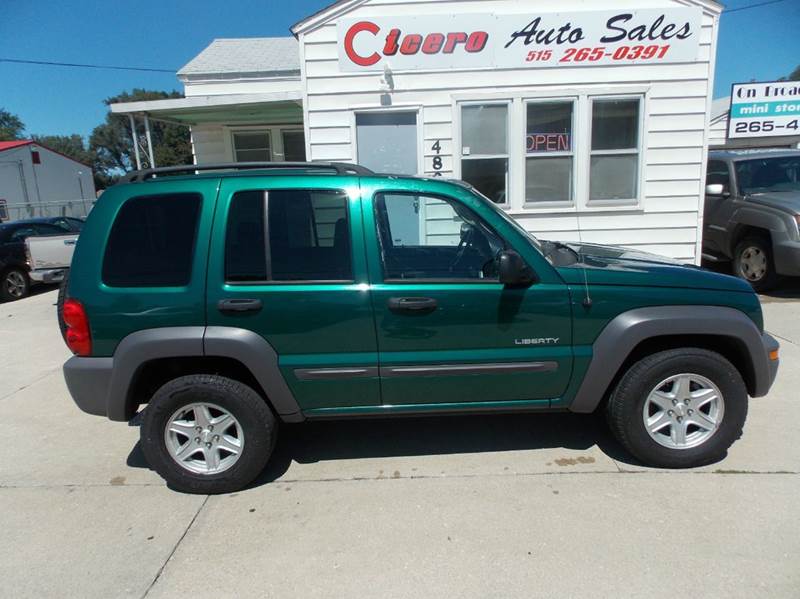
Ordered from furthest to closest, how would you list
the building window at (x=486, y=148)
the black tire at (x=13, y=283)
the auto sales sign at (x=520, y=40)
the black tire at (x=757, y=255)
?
the black tire at (x=13, y=283) < the black tire at (x=757, y=255) < the building window at (x=486, y=148) < the auto sales sign at (x=520, y=40)

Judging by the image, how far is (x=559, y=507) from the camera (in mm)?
2918

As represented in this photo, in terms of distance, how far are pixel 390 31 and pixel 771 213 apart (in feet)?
19.3

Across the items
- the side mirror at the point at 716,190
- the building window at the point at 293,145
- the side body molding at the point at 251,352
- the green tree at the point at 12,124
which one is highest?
the green tree at the point at 12,124

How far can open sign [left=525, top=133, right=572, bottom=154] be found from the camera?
746 cm

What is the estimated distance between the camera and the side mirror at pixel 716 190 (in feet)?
26.3

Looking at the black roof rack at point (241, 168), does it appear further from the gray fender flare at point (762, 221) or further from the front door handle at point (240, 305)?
the gray fender flare at point (762, 221)

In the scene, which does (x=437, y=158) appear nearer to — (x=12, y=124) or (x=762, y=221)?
(x=762, y=221)

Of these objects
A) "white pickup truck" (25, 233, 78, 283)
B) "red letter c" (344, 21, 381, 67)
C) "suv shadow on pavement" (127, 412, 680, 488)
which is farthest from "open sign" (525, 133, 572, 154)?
"white pickup truck" (25, 233, 78, 283)

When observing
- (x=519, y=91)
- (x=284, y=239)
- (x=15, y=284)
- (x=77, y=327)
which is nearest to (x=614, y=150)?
(x=519, y=91)

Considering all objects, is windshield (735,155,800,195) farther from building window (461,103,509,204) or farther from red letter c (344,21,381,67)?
red letter c (344,21,381,67)

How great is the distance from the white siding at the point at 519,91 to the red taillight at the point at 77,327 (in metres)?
4.97

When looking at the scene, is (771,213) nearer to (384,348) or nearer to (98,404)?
(384,348)

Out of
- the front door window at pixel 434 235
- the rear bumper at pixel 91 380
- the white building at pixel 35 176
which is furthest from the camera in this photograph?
the white building at pixel 35 176

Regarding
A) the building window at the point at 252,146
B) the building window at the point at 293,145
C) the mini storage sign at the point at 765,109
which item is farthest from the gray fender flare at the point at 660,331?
the mini storage sign at the point at 765,109
